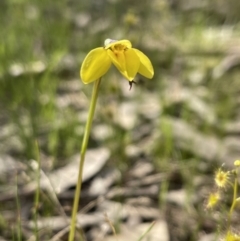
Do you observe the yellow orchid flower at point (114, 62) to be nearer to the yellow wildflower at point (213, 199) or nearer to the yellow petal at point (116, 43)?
the yellow petal at point (116, 43)

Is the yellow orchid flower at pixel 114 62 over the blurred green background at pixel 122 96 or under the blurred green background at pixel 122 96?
over

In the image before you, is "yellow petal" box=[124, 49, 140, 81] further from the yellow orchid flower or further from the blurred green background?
the blurred green background

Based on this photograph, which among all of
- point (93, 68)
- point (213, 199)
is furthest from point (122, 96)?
point (93, 68)

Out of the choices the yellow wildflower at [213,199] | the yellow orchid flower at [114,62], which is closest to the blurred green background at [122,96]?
the yellow wildflower at [213,199]

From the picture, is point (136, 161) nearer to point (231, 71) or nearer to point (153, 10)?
point (231, 71)

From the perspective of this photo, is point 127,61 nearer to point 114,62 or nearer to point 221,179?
point 114,62

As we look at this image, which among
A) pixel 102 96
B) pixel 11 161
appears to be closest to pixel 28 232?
pixel 11 161
